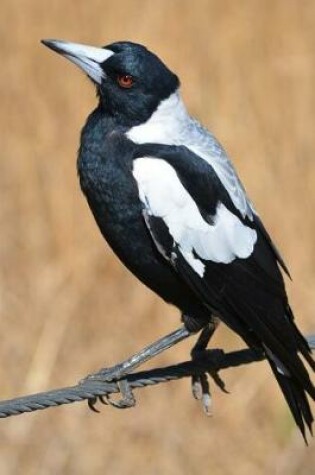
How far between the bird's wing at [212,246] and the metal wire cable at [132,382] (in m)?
0.07

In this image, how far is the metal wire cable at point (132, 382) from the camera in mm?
3246

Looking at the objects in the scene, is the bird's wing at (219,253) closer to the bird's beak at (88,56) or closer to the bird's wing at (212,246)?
the bird's wing at (212,246)

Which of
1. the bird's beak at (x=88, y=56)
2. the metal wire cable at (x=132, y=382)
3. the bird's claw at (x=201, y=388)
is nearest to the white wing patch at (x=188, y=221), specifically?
the metal wire cable at (x=132, y=382)

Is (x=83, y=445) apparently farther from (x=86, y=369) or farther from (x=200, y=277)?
(x=200, y=277)

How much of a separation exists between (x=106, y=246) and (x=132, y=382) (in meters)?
2.44

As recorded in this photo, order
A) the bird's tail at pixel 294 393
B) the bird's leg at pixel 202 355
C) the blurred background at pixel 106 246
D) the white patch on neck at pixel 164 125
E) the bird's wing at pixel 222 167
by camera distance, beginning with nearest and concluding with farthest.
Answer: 1. the bird's tail at pixel 294 393
2. the bird's wing at pixel 222 167
3. the white patch on neck at pixel 164 125
4. the bird's leg at pixel 202 355
5. the blurred background at pixel 106 246

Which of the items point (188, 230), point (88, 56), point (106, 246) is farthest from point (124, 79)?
point (106, 246)

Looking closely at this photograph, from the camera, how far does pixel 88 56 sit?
4129 mm

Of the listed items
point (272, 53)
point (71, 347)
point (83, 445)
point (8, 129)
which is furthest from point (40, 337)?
point (272, 53)

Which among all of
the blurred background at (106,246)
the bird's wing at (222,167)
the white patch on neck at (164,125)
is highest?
the white patch on neck at (164,125)

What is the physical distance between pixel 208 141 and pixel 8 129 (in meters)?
2.79

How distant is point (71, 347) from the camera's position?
19.8 ft

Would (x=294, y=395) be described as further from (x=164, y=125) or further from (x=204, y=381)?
(x=164, y=125)

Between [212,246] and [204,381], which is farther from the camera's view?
[204,381]
